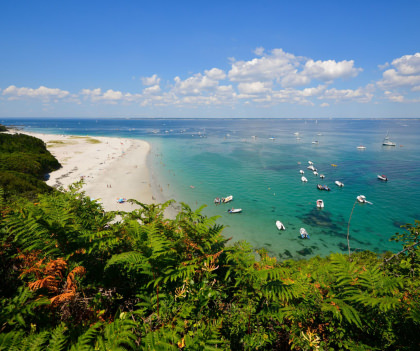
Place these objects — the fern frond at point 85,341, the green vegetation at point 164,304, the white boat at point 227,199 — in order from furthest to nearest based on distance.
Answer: the white boat at point 227,199 < the green vegetation at point 164,304 < the fern frond at point 85,341

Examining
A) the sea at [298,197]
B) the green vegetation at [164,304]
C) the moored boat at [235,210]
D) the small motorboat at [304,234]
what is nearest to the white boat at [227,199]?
the sea at [298,197]

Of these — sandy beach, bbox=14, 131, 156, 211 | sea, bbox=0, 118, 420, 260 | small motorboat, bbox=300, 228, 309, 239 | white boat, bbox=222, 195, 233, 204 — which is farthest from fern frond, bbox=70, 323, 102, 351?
white boat, bbox=222, 195, 233, 204

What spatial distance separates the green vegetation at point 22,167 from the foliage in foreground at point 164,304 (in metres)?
10.7

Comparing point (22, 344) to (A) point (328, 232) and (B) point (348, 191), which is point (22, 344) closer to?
(A) point (328, 232)

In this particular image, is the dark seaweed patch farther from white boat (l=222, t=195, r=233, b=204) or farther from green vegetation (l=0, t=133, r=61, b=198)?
green vegetation (l=0, t=133, r=61, b=198)

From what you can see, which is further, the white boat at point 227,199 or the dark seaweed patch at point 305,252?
the white boat at point 227,199

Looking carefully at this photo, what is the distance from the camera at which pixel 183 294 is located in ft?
12.6

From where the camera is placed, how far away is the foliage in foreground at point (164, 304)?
10.0 ft

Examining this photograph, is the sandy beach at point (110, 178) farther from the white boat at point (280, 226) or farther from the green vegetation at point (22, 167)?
the white boat at point (280, 226)

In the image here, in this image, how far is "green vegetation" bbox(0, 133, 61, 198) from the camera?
851 inches

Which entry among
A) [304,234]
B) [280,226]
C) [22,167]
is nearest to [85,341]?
[304,234]

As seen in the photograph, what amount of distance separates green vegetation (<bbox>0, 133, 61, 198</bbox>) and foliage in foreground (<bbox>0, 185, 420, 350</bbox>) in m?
10.7

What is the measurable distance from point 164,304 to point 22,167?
40.3 m

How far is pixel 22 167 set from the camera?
104ft
